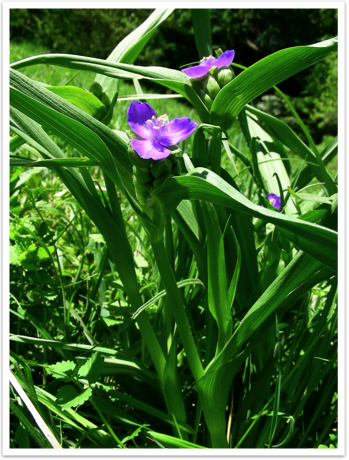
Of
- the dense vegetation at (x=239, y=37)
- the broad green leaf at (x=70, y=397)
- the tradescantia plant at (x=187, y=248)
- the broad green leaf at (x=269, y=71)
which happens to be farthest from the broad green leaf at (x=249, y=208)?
the dense vegetation at (x=239, y=37)

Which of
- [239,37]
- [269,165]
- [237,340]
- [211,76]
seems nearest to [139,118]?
[211,76]

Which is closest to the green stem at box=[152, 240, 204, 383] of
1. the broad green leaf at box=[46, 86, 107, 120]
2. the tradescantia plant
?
the tradescantia plant

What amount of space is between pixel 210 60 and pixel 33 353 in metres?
0.55

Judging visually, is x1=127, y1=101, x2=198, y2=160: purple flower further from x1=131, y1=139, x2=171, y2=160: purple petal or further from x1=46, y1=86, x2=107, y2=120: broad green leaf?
x1=46, y1=86, x2=107, y2=120: broad green leaf

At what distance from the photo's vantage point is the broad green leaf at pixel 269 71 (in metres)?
0.41

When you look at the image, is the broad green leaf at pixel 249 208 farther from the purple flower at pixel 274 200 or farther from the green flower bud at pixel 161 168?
the purple flower at pixel 274 200

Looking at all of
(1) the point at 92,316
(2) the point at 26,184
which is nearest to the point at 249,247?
(1) the point at 92,316

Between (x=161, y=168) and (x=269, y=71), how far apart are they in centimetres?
17

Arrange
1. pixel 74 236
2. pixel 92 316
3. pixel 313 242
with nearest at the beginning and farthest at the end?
pixel 313 242 < pixel 92 316 < pixel 74 236

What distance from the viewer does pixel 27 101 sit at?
1.27 feet

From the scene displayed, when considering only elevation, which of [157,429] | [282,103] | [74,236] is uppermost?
[282,103]

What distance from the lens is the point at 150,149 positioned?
0.38 metres

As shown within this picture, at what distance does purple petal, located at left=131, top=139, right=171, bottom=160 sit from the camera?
14.7 inches

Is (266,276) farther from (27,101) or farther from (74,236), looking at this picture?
(74,236)
